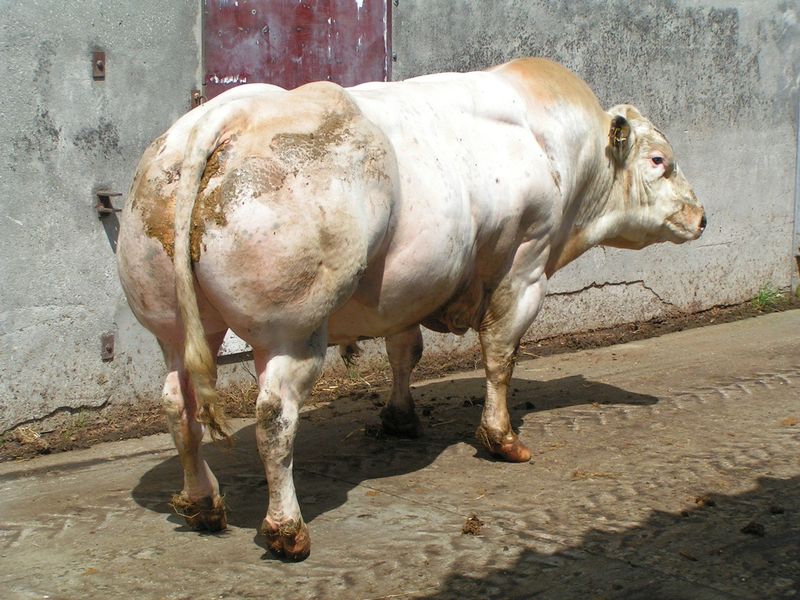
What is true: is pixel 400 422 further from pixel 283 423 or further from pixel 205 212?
pixel 205 212

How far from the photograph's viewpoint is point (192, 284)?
419cm

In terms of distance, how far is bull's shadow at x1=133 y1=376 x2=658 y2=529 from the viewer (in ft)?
17.3

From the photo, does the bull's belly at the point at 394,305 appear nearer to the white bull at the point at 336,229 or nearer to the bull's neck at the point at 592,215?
the white bull at the point at 336,229

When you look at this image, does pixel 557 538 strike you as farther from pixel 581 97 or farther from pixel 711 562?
pixel 581 97

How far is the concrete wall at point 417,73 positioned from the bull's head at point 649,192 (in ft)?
5.74

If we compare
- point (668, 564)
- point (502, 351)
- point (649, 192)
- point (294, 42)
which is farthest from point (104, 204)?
point (668, 564)

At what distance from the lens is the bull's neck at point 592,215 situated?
20.1 ft

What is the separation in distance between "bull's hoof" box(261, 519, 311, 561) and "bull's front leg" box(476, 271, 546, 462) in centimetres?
153

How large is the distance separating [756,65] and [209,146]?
6.56 meters

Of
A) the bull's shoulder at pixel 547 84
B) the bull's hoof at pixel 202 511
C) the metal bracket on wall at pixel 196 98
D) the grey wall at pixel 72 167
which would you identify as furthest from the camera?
the metal bracket on wall at pixel 196 98

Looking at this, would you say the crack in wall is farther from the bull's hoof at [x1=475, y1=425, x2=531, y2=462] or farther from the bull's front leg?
the bull's hoof at [x1=475, y1=425, x2=531, y2=462]

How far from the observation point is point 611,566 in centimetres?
A: 438

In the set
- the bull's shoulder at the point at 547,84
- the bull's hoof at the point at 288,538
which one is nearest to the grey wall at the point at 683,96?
the bull's shoulder at the point at 547,84

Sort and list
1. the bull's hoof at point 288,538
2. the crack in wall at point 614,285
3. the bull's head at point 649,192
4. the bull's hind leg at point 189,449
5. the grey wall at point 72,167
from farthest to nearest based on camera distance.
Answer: the crack in wall at point 614,285 < the bull's head at point 649,192 < the grey wall at point 72,167 < the bull's hind leg at point 189,449 < the bull's hoof at point 288,538
